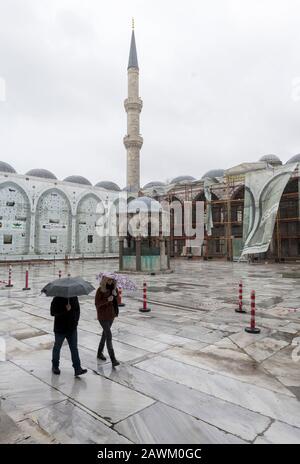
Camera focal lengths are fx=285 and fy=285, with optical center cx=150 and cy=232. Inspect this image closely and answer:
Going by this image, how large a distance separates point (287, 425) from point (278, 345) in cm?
321

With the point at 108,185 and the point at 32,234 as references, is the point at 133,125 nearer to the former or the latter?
the point at 108,185

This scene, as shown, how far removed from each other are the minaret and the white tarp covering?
704 inches

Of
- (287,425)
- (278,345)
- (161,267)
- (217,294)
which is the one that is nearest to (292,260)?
(161,267)

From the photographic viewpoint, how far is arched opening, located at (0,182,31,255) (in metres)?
34.1

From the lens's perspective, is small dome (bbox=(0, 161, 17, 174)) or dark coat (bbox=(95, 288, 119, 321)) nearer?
dark coat (bbox=(95, 288, 119, 321))

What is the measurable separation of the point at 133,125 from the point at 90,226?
17.1 metres

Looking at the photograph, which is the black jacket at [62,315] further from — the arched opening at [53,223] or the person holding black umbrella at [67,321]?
the arched opening at [53,223]

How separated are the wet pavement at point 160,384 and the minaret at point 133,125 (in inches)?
1517

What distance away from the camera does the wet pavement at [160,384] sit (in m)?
3.55

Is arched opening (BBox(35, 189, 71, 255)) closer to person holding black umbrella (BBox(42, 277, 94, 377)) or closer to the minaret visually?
the minaret

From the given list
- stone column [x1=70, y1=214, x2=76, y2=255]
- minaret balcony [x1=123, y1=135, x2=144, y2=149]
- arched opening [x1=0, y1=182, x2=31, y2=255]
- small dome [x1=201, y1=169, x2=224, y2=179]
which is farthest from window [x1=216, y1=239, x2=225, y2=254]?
arched opening [x1=0, y1=182, x2=31, y2=255]

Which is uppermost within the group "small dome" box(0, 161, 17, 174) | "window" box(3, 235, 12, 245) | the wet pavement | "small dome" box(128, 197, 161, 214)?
"small dome" box(0, 161, 17, 174)

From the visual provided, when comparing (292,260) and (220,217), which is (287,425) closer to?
(292,260)

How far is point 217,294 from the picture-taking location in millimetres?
13328
